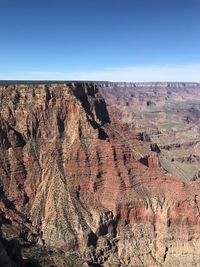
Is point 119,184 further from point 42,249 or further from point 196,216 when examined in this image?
point 42,249

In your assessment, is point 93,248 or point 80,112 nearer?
point 93,248

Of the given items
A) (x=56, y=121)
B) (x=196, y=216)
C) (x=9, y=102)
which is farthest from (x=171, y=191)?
(x=9, y=102)

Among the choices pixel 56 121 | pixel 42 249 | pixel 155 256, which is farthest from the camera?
pixel 56 121

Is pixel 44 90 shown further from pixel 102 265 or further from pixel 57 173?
pixel 102 265

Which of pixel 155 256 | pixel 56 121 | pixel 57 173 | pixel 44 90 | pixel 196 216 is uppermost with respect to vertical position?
pixel 44 90

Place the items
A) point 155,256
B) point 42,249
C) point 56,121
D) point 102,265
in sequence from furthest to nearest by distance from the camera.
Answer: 1. point 56,121
2. point 155,256
3. point 102,265
4. point 42,249

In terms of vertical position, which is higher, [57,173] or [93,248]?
[57,173]
